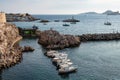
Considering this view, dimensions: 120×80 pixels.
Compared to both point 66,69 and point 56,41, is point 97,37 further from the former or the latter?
point 66,69

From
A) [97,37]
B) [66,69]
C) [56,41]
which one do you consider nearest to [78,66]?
[66,69]

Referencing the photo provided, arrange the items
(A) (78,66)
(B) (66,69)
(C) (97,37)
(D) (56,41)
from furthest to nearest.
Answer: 1. (C) (97,37)
2. (D) (56,41)
3. (A) (78,66)
4. (B) (66,69)

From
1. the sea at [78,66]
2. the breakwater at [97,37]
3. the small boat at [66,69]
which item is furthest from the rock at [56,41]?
the small boat at [66,69]

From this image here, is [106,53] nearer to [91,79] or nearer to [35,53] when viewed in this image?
[35,53]

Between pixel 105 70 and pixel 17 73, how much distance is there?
67.9ft

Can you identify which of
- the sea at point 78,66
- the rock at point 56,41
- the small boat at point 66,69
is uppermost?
the rock at point 56,41

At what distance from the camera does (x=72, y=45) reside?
96.8m

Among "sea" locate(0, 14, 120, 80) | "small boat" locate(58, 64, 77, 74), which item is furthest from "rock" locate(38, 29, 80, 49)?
"small boat" locate(58, 64, 77, 74)

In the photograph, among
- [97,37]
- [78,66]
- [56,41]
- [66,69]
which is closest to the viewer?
[66,69]

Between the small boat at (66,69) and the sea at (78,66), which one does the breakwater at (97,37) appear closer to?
the sea at (78,66)

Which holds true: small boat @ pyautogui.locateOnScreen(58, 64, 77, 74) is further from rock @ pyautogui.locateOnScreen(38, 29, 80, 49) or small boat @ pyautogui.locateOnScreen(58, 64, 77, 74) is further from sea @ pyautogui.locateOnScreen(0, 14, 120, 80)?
rock @ pyautogui.locateOnScreen(38, 29, 80, 49)

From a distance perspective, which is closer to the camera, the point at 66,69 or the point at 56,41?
the point at 66,69

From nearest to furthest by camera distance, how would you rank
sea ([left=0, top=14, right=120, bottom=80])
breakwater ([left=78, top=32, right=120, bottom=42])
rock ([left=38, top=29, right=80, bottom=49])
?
sea ([left=0, top=14, right=120, bottom=80]) < rock ([left=38, top=29, right=80, bottom=49]) < breakwater ([left=78, top=32, right=120, bottom=42])

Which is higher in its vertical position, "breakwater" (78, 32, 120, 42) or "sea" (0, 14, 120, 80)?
"breakwater" (78, 32, 120, 42)
